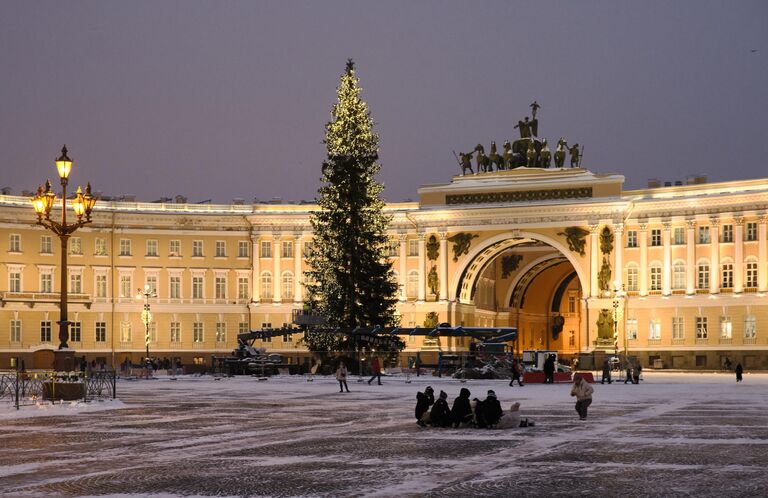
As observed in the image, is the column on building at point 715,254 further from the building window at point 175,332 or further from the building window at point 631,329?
the building window at point 175,332

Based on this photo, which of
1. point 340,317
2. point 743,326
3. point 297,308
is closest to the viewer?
point 340,317

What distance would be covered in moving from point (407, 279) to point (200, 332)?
55.1ft

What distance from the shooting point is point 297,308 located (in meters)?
96.2

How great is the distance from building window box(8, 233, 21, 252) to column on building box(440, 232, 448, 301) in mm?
31533

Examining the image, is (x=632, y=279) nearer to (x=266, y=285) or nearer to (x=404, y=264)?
(x=404, y=264)

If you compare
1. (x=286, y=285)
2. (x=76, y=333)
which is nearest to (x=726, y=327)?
(x=286, y=285)

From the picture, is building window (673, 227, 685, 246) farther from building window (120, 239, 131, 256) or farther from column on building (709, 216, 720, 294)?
building window (120, 239, 131, 256)

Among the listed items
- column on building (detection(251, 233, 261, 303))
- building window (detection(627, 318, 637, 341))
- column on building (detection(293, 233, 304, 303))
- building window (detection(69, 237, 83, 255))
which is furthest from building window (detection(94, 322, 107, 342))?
building window (detection(627, 318, 637, 341))

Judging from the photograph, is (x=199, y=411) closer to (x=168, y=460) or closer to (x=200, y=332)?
(x=168, y=460)

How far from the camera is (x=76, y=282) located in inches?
3725

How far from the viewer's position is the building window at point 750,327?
283ft

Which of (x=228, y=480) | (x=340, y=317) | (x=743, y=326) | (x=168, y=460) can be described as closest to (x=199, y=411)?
(x=168, y=460)

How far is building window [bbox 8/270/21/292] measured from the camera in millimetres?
91500

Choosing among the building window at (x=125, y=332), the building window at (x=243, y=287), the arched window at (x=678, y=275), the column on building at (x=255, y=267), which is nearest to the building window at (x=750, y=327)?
the arched window at (x=678, y=275)
